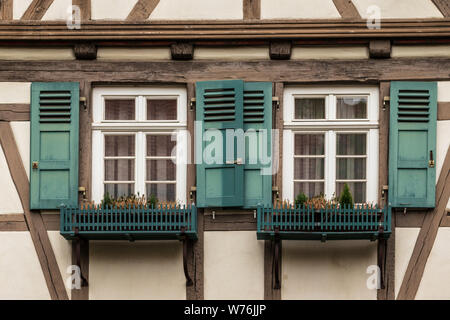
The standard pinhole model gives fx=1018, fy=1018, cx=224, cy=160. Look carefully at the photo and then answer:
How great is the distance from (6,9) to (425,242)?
5138 millimetres

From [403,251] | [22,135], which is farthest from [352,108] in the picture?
[22,135]

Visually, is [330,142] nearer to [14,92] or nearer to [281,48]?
[281,48]

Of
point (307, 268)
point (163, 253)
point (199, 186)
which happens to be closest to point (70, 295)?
point (163, 253)

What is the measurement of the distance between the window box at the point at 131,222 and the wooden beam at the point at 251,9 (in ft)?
7.11

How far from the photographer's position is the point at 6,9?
11062 millimetres

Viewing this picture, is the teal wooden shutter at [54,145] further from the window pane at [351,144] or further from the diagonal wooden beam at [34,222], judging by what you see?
the window pane at [351,144]

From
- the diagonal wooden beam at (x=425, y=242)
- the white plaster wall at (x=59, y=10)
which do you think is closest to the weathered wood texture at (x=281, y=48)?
the diagonal wooden beam at (x=425, y=242)

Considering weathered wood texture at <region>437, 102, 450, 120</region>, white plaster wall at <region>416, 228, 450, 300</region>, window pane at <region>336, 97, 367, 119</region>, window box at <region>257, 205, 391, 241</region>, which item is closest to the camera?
window box at <region>257, 205, 391, 241</region>

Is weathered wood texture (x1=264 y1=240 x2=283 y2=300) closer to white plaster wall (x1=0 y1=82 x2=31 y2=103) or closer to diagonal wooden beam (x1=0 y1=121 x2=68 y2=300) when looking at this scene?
diagonal wooden beam (x1=0 y1=121 x2=68 y2=300)

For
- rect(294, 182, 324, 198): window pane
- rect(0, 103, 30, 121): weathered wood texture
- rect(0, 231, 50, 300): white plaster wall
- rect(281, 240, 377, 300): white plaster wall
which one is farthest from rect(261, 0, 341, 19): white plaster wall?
rect(0, 231, 50, 300): white plaster wall

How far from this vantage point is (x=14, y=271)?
1074 cm

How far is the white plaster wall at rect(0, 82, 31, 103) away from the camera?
11.0 meters

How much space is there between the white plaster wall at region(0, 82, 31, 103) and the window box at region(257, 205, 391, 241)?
9.26 feet

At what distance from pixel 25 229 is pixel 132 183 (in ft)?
4.05
